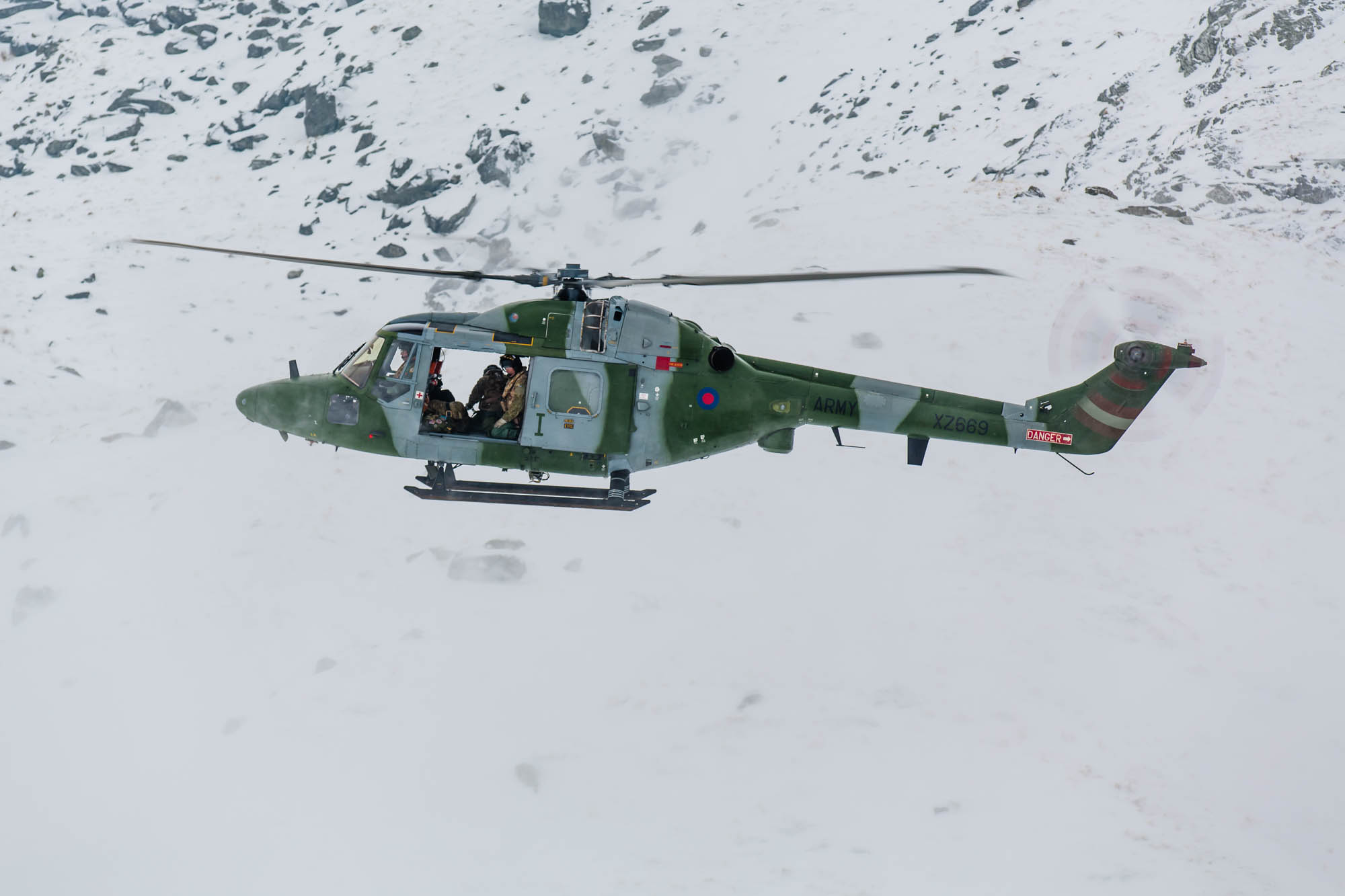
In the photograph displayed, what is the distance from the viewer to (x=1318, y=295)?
22.0 m

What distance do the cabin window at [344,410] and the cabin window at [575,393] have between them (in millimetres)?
2755

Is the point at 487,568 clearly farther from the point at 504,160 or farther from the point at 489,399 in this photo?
the point at 504,160

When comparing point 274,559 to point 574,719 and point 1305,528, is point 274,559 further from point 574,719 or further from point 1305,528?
point 1305,528

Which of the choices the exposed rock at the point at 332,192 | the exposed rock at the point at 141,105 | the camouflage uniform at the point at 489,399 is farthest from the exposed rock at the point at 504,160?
the camouflage uniform at the point at 489,399

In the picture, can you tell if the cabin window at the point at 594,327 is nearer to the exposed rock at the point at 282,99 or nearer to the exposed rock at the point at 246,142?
the exposed rock at the point at 246,142

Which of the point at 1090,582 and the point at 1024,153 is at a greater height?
the point at 1024,153

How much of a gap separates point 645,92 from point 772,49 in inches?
252

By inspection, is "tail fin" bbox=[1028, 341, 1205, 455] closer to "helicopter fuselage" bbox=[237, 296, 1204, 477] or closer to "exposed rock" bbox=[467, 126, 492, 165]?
"helicopter fuselage" bbox=[237, 296, 1204, 477]

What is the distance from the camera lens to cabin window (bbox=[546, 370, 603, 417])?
44.3 ft

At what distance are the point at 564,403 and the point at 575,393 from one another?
206 mm

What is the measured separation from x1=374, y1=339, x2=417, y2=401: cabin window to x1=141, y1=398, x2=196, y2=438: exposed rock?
16.2 metres

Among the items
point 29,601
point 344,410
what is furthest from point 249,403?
point 29,601

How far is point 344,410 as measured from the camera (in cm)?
1394

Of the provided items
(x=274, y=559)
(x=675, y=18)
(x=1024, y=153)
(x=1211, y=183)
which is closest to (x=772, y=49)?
(x=675, y=18)
